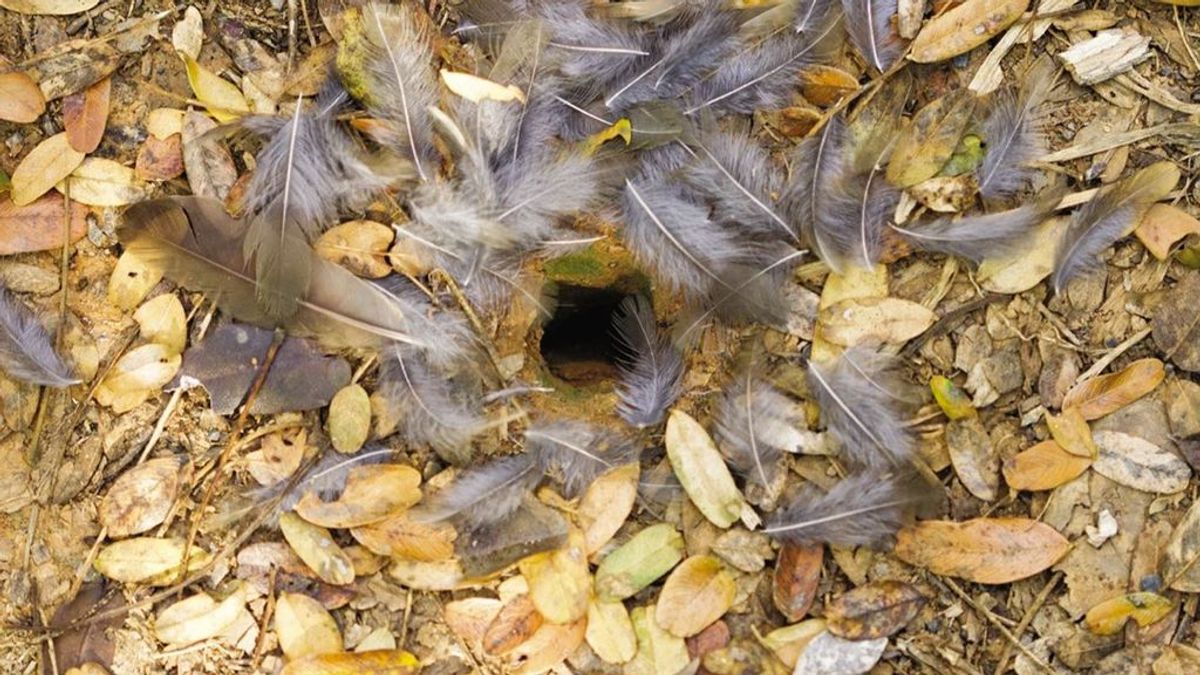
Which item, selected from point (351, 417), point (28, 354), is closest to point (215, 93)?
point (28, 354)

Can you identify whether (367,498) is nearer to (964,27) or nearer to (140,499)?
(140,499)

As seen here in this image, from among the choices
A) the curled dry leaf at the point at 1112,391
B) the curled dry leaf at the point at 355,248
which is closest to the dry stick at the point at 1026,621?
the curled dry leaf at the point at 1112,391

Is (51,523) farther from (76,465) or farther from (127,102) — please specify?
(127,102)

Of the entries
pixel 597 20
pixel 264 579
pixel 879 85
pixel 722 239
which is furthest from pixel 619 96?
pixel 264 579

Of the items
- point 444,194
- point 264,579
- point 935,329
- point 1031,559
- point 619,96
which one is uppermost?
point 619,96

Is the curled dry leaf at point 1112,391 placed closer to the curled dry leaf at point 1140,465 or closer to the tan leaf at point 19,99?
the curled dry leaf at point 1140,465

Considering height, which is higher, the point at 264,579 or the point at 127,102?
the point at 127,102

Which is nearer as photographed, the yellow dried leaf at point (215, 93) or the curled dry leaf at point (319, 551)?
the curled dry leaf at point (319, 551)
